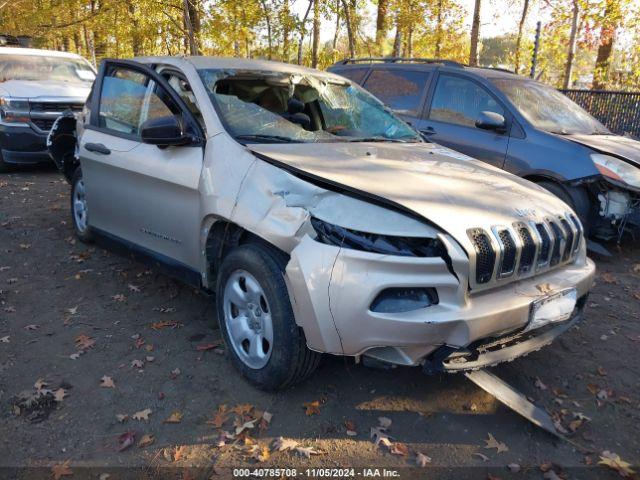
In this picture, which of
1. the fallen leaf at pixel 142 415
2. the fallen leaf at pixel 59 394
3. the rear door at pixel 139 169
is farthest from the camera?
the rear door at pixel 139 169

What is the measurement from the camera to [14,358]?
3447 mm

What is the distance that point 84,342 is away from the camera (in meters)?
3.67

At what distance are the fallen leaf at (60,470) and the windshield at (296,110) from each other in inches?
78.7

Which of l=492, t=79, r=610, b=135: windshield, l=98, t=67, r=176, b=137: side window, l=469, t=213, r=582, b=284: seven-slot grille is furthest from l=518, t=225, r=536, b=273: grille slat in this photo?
l=492, t=79, r=610, b=135: windshield

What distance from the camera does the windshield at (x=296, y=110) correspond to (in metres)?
3.56

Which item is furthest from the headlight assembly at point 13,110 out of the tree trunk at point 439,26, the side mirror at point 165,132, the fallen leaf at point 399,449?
the tree trunk at point 439,26

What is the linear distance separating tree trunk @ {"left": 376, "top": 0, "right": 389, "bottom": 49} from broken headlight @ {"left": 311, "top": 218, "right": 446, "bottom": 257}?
525 inches

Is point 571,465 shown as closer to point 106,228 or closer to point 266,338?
point 266,338

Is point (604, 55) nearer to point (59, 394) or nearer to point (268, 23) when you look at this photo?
point (268, 23)

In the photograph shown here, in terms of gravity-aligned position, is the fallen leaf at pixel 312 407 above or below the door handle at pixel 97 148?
below

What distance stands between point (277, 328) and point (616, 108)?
10.7 m

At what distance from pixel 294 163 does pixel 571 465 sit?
2107 mm

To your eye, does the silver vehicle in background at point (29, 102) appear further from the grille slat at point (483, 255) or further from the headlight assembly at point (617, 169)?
the grille slat at point (483, 255)

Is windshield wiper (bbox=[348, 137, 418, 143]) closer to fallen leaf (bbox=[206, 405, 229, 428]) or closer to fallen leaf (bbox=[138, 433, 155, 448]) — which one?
fallen leaf (bbox=[206, 405, 229, 428])
